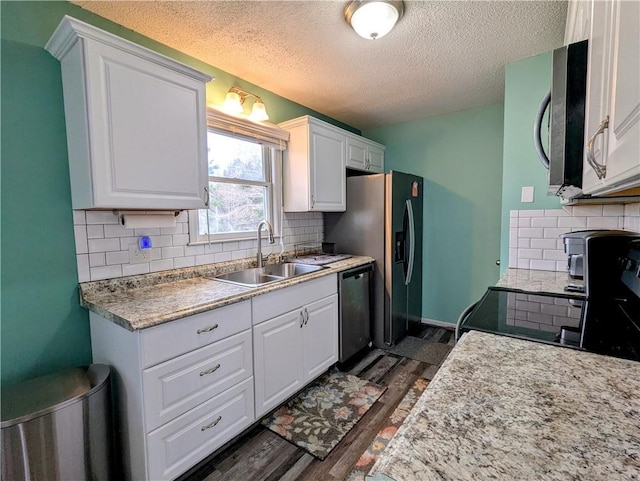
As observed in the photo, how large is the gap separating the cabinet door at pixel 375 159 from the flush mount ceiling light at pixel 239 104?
1389mm

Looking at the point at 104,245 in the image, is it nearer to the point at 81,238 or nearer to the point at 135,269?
the point at 81,238

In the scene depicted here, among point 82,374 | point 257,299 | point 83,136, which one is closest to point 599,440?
point 257,299

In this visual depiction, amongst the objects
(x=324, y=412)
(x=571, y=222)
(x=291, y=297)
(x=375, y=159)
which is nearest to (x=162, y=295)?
(x=291, y=297)

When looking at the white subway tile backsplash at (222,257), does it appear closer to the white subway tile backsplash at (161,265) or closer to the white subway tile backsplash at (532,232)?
the white subway tile backsplash at (161,265)

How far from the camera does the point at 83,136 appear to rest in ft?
4.58

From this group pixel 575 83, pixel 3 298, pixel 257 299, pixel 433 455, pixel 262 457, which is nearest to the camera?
pixel 433 455

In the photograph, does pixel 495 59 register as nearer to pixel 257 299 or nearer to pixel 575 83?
pixel 575 83

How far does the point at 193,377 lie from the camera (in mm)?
1442

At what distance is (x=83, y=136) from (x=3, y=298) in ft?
2.66

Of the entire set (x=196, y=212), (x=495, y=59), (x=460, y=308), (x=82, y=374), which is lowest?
(x=460, y=308)

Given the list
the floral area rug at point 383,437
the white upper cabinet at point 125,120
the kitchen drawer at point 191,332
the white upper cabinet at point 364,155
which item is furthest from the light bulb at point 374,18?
the floral area rug at point 383,437

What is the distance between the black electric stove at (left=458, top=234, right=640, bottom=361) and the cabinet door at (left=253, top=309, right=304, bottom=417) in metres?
1.12

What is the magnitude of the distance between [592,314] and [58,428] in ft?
6.74

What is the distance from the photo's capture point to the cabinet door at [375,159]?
11.0 ft
